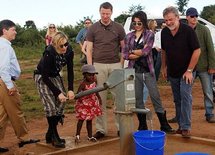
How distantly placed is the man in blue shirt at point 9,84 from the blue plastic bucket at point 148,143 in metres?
2.10

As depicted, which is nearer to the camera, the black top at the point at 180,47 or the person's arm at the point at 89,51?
the black top at the point at 180,47

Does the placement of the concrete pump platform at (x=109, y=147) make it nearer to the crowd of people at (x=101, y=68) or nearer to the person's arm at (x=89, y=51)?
the crowd of people at (x=101, y=68)

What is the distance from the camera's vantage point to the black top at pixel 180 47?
661 centimetres

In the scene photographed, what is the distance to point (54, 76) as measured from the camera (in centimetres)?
639

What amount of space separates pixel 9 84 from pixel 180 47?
95.8 inches

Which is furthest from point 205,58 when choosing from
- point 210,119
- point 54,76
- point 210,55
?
point 54,76

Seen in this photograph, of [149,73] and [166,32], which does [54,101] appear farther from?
[166,32]

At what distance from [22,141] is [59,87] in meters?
1.02

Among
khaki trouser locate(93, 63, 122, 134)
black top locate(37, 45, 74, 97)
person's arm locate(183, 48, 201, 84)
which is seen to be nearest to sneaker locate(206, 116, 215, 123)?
person's arm locate(183, 48, 201, 84)

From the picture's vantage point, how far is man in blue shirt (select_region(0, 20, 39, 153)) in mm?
6230

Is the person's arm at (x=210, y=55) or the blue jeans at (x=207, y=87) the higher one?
the person's arm at (x=210, y=55)

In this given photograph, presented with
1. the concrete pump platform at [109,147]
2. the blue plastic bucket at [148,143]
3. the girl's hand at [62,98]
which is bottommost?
the concrete pump platform at [109,147]

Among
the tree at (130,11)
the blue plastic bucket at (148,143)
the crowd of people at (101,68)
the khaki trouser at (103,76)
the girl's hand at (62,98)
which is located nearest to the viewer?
the blue plastic bucket at (148,143)

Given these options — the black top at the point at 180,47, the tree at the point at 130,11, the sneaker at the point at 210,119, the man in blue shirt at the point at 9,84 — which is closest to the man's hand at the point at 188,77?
the black top at the point at 180,47
